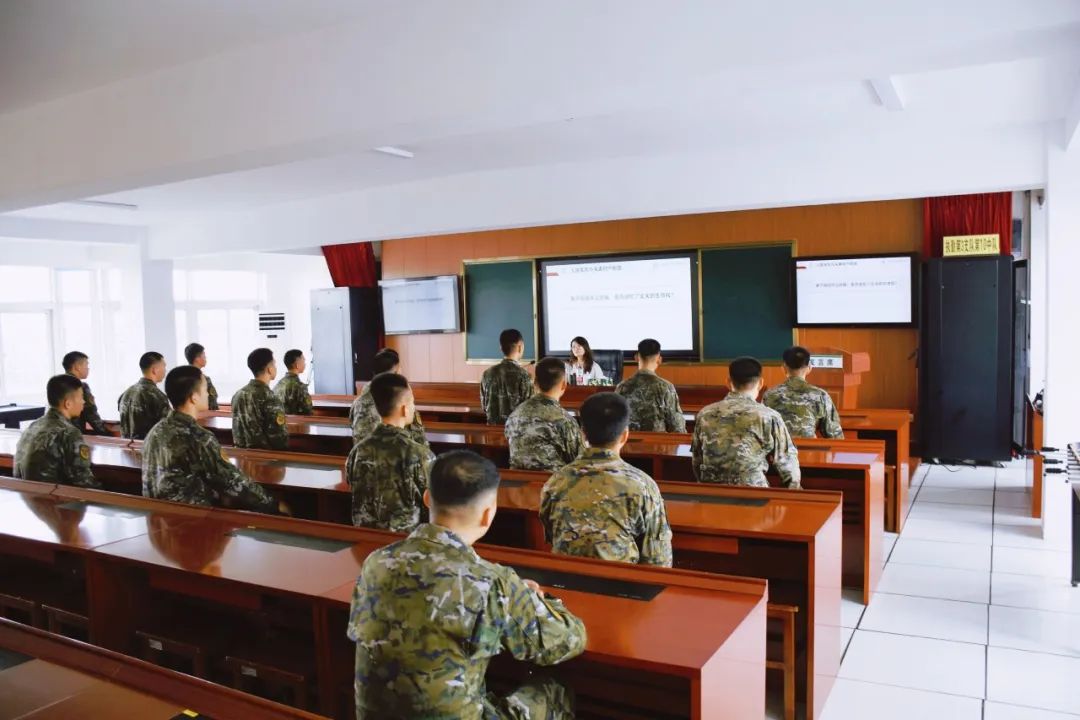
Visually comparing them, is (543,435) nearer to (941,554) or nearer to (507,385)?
(507,385)

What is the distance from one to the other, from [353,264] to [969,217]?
840 cm

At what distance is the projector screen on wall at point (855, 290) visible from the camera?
8.43 m

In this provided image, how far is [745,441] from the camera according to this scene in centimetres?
387

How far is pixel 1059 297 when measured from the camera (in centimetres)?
539

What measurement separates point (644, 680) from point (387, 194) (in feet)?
24.3

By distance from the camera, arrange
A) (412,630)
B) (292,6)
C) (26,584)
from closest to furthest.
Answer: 1. (412,630)
2. (292,6)
3. (26,584)

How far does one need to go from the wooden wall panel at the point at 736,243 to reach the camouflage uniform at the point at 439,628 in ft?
25.7

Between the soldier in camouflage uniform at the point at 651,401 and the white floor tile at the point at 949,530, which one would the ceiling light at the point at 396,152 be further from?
the white floor tile at the point at 949,530

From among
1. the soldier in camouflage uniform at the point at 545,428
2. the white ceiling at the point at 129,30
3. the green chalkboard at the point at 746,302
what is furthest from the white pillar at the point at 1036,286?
the white ceiling at the point at 129,30

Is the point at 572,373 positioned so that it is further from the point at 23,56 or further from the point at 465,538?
the point at 465,538

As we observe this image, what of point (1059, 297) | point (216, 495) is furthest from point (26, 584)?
point (1059, 297)

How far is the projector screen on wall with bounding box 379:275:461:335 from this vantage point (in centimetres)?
1169

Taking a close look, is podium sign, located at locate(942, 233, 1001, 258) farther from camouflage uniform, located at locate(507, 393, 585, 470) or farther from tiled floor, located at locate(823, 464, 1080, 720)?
camouflage uniform, located at locate(507, 393, 585, 470)

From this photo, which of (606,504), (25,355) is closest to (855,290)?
(606,504)
